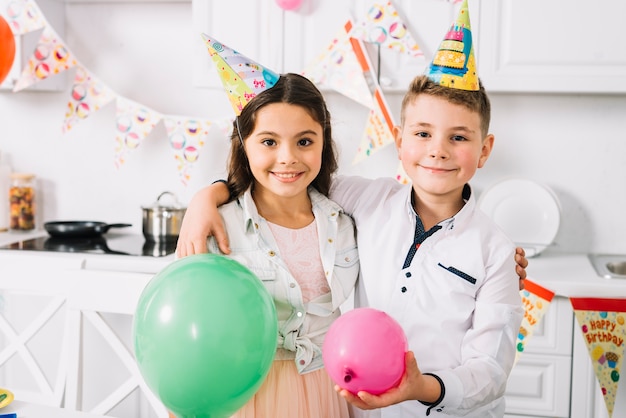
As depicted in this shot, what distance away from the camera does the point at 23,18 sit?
236 cm

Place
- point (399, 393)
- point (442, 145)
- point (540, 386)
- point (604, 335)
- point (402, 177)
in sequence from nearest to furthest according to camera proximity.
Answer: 1. point (399, 393)
2. point (442, 145)
3. point (604, 335)
4. point (540, 386)
5. point (402, 177)

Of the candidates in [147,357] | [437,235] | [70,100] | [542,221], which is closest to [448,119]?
[437,235]

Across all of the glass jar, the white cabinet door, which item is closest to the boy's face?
the white cabinet door

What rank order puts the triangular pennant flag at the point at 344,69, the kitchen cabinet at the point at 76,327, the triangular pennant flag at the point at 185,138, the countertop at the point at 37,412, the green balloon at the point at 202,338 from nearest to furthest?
the green balloon at the point at 202,338, the countertop at the point at 37,412, the kitchen cabinet at the point at 76,327, the triangular pennant flag at the point at 344,69, the triangular pennant flag at the point at 185,138

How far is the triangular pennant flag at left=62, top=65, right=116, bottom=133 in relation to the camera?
2.46 metres

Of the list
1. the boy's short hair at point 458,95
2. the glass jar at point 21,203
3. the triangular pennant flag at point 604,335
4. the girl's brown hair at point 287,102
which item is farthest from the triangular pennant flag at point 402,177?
the glass jar at point 21,203

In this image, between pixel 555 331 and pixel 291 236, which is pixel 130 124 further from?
pixel 555 331

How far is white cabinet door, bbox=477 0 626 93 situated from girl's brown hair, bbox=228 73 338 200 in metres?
0.90

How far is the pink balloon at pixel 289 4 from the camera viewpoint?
2.14 meters

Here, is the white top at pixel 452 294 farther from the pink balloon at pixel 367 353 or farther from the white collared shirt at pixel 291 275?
the pink balloon at pixel 367 353

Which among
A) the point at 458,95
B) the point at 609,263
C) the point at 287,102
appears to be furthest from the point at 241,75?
the point at 609,263

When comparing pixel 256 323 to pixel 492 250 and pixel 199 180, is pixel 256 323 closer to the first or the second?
pixel 492 250

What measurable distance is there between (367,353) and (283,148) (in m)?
0.43

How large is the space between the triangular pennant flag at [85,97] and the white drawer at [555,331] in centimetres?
157
